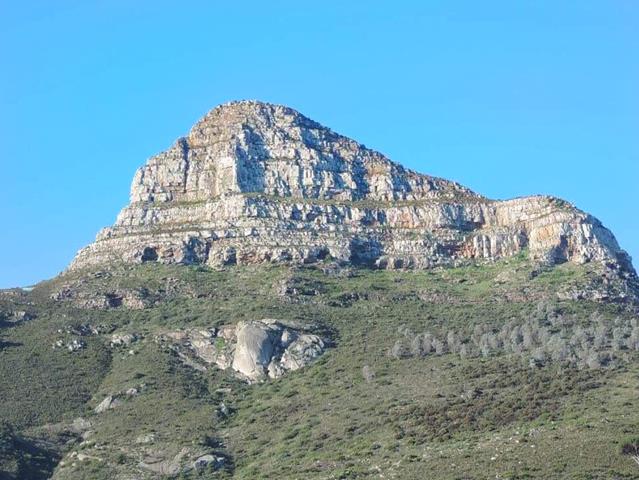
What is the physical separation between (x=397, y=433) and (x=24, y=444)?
2917cm

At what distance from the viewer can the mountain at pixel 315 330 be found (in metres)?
89.2

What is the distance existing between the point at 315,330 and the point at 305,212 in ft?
102

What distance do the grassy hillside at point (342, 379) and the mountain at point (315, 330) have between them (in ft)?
0.86

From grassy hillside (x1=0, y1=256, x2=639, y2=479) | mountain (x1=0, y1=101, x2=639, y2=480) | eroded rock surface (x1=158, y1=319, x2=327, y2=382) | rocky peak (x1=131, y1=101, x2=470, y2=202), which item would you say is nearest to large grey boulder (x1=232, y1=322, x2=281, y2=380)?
eroded rock surface (x1=158, y1=319, x2=327, y2=382)

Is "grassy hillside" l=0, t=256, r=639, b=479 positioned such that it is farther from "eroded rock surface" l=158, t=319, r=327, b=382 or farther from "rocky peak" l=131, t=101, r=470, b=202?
"rocky peak" l=131, t=101, r=470, b=202

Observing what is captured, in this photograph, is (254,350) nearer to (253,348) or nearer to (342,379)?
(253,348)

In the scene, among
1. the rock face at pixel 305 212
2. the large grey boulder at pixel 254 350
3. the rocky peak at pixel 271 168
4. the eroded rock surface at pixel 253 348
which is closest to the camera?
the large grey boulder at pixel 254 350

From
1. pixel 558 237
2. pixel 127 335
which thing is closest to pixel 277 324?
pixel 127 335

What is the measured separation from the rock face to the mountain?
0.29m

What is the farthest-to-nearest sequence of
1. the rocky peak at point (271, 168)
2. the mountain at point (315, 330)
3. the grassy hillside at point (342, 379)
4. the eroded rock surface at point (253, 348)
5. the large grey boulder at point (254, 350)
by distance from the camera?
1. the rocky peak at point (271, 168)
2. the eroded rock surface at point (253, 348)
3. the large grey boulder at point (254, 350)
4. the mountain at point (315, 330)
5. the grassy hillside at point (342, 379)

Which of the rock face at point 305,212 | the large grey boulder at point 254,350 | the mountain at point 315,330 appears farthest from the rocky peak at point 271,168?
the large grey boulder at point 254,350

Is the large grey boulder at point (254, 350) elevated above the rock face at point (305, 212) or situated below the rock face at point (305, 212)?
below

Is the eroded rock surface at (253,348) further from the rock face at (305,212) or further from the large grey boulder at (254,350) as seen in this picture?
the rock face at (305,212)

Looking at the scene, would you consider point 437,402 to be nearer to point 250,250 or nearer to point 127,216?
point 250,250
